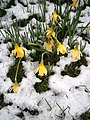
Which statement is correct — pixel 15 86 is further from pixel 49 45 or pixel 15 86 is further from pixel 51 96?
pixel 49 45

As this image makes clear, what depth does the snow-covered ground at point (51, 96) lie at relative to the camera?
223 centimetres

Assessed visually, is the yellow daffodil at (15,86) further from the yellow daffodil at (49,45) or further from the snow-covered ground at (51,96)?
the yellow daffodil at (49,45)

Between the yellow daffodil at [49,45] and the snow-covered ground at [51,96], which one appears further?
the yellow daffodil at [49,45]

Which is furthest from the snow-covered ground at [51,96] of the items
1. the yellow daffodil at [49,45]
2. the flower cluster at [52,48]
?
the yellow daffodil at [49,45]

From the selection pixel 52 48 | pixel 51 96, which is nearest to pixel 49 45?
pixel 52 48

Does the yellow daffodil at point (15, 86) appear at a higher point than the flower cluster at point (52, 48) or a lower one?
lower

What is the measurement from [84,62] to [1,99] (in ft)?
3.20

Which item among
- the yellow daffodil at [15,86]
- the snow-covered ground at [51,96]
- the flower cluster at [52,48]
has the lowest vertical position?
the snow-covered ground at [51,96]

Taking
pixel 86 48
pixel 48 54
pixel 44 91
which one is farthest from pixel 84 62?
pixel 44 91

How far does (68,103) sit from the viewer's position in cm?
228

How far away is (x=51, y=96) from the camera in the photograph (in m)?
2.35

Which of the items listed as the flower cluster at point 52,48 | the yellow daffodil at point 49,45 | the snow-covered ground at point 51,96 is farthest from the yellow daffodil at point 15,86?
the yellow daffodil at point 49,45

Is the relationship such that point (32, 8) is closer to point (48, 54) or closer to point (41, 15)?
point (41, 15)

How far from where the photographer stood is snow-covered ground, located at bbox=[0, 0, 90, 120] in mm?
2234
